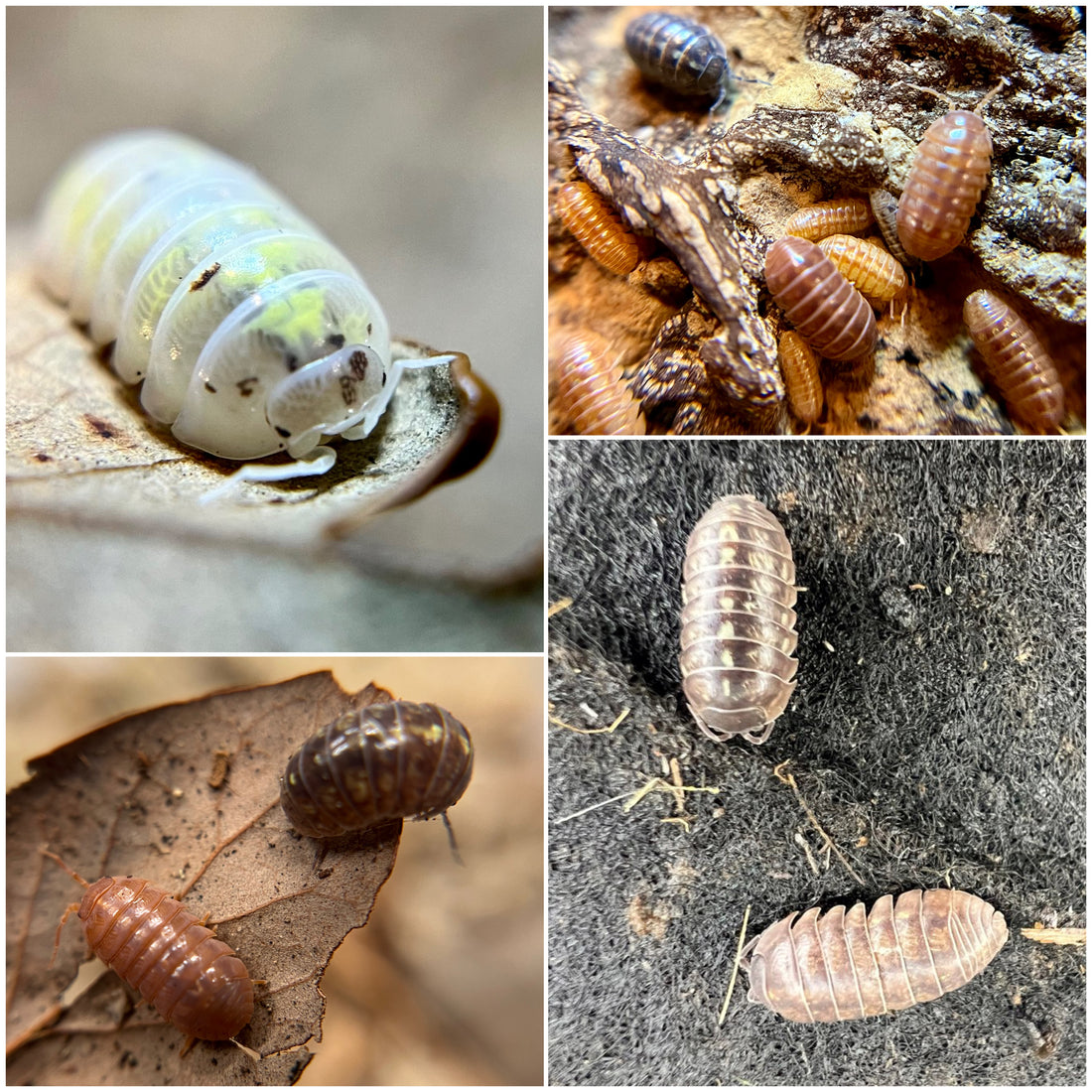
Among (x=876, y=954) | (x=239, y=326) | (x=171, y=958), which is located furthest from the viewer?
(x=876, y=954)

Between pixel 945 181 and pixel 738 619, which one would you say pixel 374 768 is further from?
pixel 945 181

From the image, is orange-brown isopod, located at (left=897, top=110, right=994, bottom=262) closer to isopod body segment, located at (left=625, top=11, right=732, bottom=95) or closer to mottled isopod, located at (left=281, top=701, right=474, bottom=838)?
isopod body segment, located at (left=625, top=11, right=732, bottom=95)

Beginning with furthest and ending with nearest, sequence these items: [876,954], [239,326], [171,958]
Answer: [876,954]
[171,958]
[239,326]

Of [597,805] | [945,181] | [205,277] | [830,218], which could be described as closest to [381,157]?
[205,277]

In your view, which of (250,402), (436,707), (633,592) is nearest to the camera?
(250,402)

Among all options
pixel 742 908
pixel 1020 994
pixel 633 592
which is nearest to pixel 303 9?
pixel 633 592

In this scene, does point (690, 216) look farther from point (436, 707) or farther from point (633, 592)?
point (436, 707)

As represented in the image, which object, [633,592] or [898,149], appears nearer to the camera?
[898,149]
